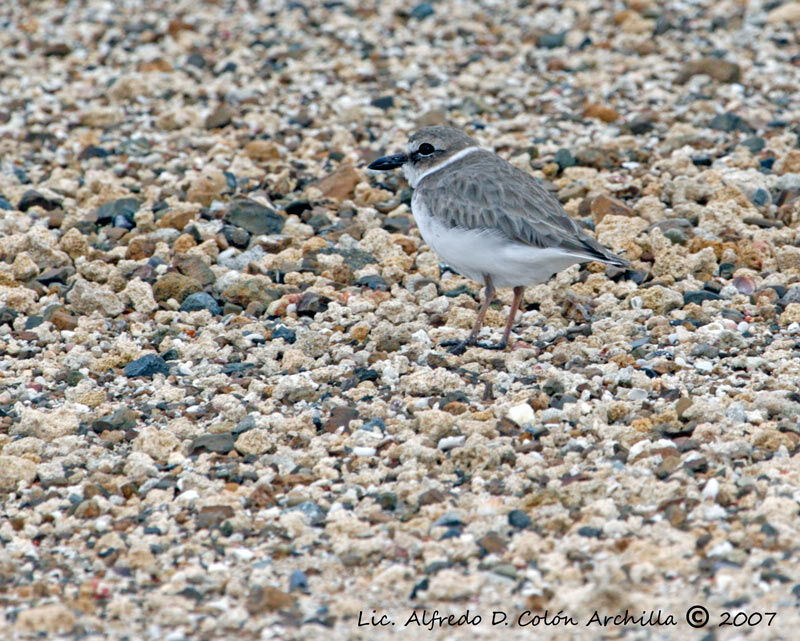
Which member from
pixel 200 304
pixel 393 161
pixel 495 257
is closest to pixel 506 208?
pixel 495 257

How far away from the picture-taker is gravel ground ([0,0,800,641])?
4.57 m

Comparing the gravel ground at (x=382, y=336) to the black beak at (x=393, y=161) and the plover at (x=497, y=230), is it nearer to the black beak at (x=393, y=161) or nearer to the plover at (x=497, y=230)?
the plover at (x=497, y=230)

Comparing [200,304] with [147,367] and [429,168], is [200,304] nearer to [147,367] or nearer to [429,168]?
[147,367]

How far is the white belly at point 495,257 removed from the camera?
6.49m

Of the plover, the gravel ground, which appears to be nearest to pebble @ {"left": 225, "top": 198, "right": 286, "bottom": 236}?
the gravel ground

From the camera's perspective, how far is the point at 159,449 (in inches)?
221

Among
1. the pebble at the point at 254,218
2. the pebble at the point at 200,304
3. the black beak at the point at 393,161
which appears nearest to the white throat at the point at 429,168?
the black beak at the point at 393,161

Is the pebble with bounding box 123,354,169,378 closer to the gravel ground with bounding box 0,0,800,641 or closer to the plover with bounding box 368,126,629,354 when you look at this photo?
the gravel ground with bounding box 0,0,800,641

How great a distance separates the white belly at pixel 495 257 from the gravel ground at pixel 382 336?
16.9 inches

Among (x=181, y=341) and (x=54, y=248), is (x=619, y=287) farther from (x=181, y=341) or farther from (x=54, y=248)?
(x=54, y=248)

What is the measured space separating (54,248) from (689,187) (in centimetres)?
467

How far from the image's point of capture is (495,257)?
6.57 meters

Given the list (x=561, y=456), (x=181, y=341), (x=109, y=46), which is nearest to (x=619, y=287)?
(x=561, y=456)

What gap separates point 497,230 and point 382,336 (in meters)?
0.95
